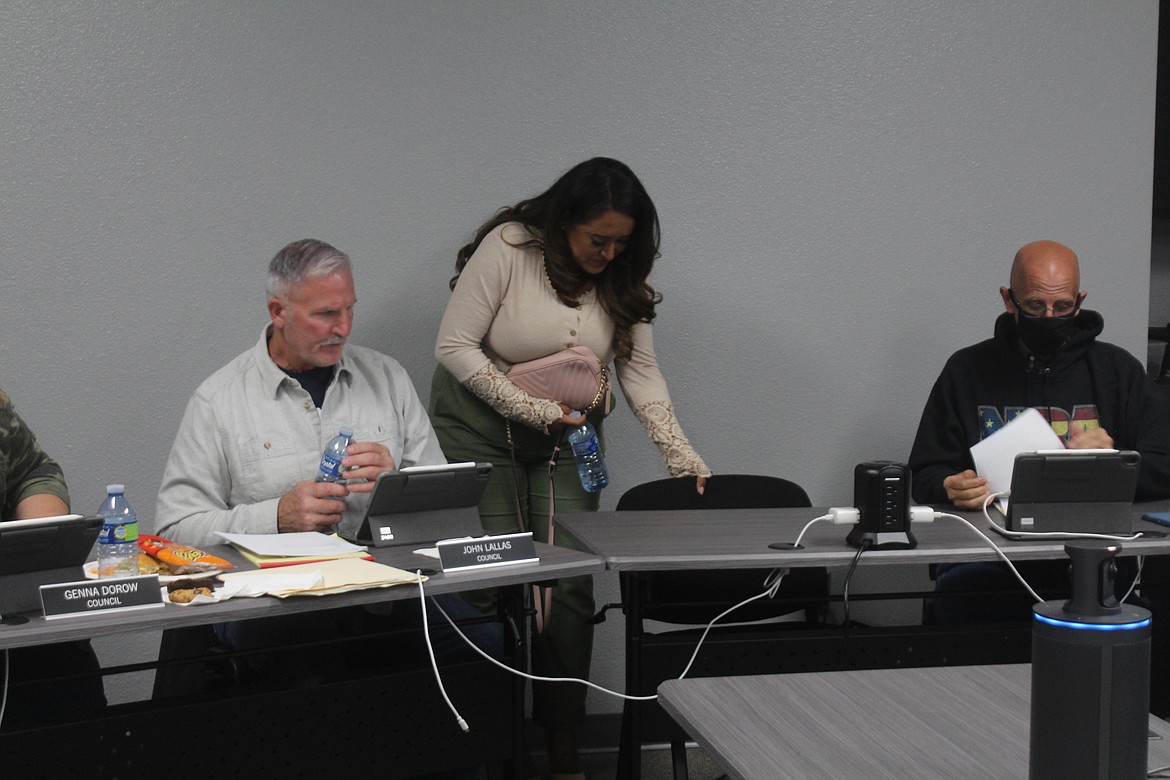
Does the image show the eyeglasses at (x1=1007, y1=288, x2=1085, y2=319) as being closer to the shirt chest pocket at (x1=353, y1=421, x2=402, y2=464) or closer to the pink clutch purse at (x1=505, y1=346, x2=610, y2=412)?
the pink clutch purse at (x1=505, y1=346, x2=610, y2=412)

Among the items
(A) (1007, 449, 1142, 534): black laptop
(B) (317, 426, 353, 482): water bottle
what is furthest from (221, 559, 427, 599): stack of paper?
(A) (1007, 449, 1142, 534): black laptop

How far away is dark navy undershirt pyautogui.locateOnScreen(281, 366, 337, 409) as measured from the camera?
246cm

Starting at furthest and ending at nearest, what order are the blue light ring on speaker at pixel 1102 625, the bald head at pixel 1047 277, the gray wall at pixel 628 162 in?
the gray wall at pixel 628 162 < the bald head at pixel 1047 277 < the blue light ring on speaker at pixel 1102 625

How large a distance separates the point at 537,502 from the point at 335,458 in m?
0.77

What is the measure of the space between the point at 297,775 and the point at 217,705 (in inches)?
8.0

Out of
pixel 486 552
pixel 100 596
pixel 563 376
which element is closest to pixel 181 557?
pixel 100 596

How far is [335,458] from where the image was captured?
2.25 meters

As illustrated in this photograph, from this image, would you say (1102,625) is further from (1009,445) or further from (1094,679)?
(1009,445)

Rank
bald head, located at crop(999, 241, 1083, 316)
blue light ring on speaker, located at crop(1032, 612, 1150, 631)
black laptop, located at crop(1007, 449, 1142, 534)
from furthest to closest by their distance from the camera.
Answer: bald head, located at crop(999, 241, 1083, 316) → black laptop, located at crop(1007, 449, 1142, 534) → blue light ring on speaker, located at crop(1032, 612, 1150, 631)

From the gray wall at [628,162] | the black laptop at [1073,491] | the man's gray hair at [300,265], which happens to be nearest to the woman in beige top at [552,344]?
the man's gray hair at [300,265]

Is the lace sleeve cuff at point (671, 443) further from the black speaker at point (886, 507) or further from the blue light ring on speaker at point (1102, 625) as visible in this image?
the blue light ring on speaker at point (1102, 625)

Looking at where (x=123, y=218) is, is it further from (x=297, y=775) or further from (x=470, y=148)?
(x=297, y=775)

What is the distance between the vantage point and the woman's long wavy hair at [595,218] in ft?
8.89

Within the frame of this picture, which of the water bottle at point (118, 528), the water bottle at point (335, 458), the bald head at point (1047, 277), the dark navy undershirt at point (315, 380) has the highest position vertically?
the bald head at point (1047, 277)
